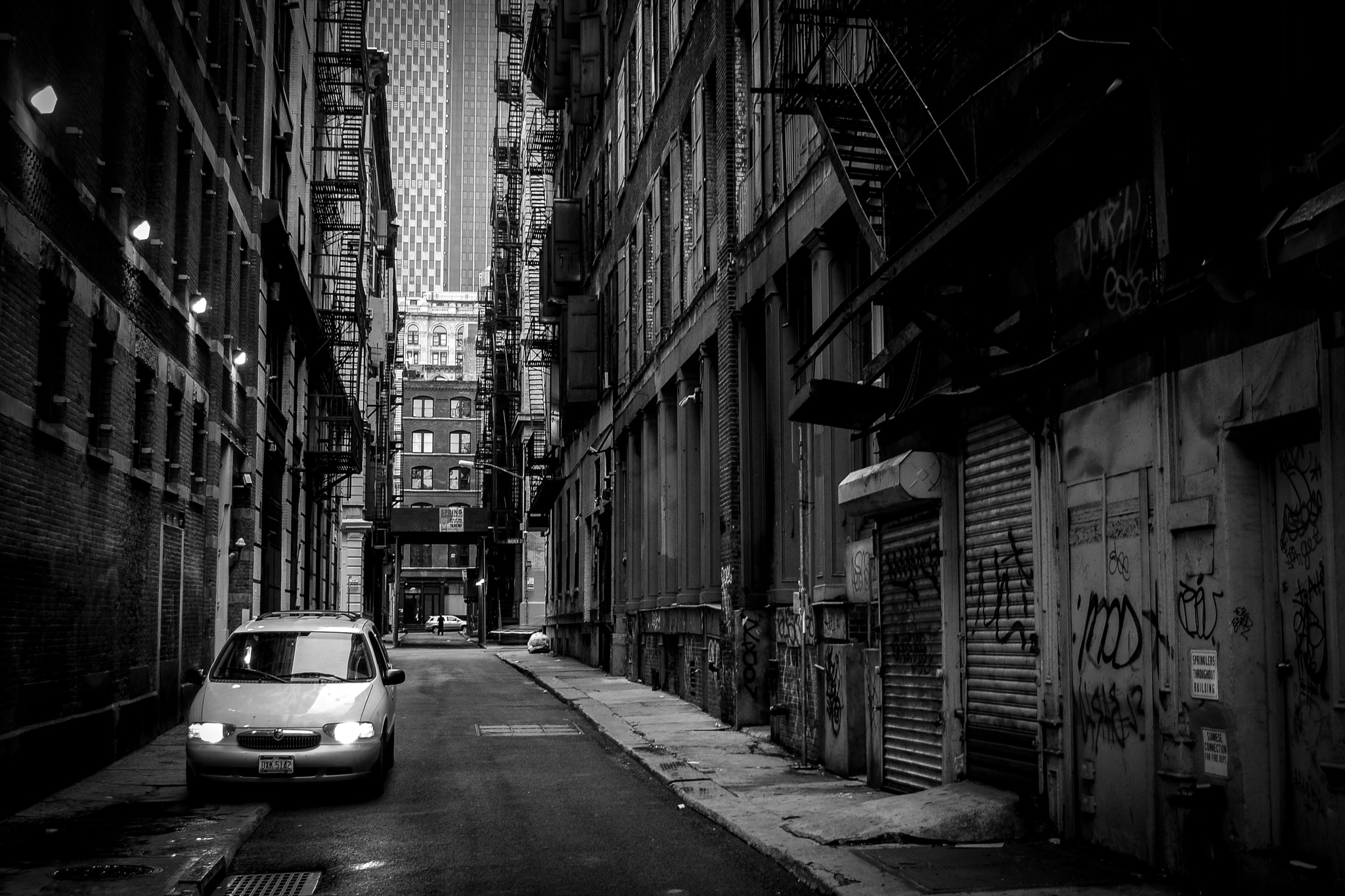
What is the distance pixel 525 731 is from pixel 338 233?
111ft

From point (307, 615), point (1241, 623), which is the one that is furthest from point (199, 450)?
point (1241, 623)

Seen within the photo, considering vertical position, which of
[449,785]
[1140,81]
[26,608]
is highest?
[1140,81]

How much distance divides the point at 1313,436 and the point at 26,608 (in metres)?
11.2

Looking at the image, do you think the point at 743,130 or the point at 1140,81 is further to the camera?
the point at 743,130

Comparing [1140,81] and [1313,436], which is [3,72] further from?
[1313,436]

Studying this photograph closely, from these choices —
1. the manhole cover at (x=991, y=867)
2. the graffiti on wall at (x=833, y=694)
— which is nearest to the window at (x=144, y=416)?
the graffiti on wall at (x=833, y=694)

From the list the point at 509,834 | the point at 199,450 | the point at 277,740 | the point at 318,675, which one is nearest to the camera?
the point at 509,834

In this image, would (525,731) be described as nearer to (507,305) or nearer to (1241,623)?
(1241,623)

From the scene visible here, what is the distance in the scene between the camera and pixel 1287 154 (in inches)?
301

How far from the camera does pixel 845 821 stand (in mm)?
10695

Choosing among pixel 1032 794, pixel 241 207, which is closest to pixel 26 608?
pixel 1032 794

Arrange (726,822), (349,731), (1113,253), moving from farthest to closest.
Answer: (349,731), (726,822), (1113,253)

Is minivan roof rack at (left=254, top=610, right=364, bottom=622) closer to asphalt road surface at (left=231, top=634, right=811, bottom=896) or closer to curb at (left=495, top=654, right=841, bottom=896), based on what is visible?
asphalt road surface at (left=231, top=634, right=811, bottom=896)

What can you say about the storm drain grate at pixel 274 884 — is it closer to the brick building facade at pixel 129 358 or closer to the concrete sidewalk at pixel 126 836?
the concrete sidewalk at pixel 126 836
